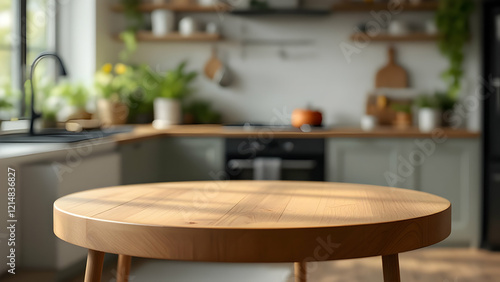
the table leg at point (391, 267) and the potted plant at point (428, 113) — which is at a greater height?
the potted plant at point (428, 113)

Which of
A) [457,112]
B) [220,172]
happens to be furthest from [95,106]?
[457,112]

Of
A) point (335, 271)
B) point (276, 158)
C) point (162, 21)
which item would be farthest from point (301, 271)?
point (162, 21)

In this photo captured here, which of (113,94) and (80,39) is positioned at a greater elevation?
(80,39)

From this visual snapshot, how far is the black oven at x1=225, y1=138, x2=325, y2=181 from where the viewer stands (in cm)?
388

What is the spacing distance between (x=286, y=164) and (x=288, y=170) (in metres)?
0.06

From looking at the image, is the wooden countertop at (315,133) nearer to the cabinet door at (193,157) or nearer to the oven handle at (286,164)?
the cabinet door at (193,157)

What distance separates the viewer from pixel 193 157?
3.99 meters

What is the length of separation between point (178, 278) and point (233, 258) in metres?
2.25

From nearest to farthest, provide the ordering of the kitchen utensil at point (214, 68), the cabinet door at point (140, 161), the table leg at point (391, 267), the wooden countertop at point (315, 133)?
the table leg at point (391, 267) → the cabinet door at point (140, 161) → the wooden countertop at point (315, 133) → the kitchen utensil at point (214, 68)

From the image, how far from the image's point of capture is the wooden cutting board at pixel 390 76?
4.50 meters

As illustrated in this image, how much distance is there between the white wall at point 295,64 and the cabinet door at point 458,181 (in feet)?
2.53

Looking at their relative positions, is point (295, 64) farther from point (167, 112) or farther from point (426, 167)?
point (426, 167)

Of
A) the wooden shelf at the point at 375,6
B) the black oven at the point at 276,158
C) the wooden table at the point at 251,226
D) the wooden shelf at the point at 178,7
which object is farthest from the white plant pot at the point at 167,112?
the wooden table at the point at 251,226

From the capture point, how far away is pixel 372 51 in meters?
4.52
